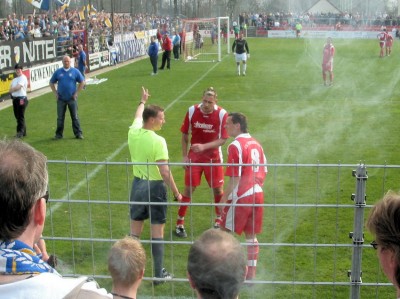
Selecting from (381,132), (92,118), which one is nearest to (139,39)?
(92,118)

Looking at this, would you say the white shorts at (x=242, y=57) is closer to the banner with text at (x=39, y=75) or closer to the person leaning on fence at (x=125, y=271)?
the banner with text at (x=39, y=75)

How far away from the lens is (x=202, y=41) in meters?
46.2

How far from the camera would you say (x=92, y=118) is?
658 inches

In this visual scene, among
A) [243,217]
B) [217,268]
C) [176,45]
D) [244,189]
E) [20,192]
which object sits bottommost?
[243,217]

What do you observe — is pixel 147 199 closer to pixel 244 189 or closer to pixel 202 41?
pixel 244 189

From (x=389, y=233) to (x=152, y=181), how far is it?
401 centimetres

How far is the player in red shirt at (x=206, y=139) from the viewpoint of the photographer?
759 cm

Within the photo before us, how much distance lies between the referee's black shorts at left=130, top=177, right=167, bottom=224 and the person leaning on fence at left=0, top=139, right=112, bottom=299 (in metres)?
3.64

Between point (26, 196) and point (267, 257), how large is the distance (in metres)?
5.06

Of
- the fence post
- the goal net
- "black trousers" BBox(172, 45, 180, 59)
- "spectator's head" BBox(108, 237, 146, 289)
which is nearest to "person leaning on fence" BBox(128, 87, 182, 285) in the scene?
the fence post

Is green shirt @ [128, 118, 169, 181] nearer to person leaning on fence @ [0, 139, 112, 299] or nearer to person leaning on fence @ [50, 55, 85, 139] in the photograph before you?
person leaning on fence @ [0, 139, 112, 299]

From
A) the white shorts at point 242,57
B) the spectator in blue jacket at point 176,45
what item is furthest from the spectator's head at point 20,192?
the spectator in blue jacket at point 176,45

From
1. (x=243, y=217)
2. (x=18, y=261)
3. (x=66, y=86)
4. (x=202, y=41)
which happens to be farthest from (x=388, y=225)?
(x=202, y=41)

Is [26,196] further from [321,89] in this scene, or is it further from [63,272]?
[321,89]
